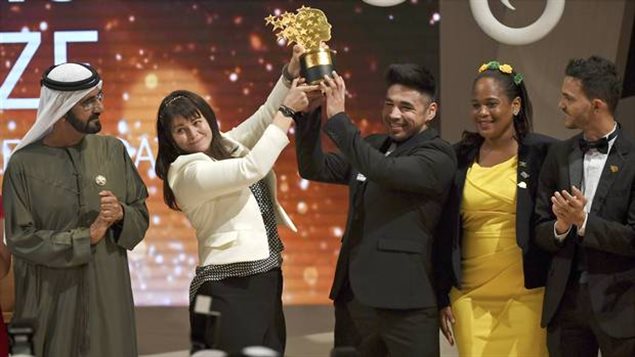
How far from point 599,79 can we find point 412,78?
69 cm

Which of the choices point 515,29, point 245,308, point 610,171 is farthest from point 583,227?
point 515,29

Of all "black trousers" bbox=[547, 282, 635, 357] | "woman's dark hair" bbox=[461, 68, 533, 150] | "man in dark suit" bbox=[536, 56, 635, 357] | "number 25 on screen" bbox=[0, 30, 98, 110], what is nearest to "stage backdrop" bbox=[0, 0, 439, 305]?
"number 25 on screen" bbox=[0, 30, 98, 110]

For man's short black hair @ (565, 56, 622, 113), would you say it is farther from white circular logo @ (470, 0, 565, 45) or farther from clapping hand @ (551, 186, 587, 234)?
white circular logo @ (470, 0, 565, 45)

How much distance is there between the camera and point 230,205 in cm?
399

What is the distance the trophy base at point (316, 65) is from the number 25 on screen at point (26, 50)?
3.67m

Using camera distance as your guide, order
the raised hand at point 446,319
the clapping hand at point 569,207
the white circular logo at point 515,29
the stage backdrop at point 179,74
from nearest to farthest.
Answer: the clapping hand at point 569,207
the raised hand at point 446,319
the white circular logo at point 515,29
the stage backdrop at point 179,74

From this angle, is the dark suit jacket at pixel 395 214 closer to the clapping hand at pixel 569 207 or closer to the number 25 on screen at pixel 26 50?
the clapping hand at pixel 569 207

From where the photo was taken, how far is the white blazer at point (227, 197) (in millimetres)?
3828

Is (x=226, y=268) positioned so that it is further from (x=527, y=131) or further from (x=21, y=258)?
(x=527, y=131)

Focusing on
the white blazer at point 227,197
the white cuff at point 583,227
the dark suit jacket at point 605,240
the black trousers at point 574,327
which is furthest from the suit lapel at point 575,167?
the white blazer at point 227,197

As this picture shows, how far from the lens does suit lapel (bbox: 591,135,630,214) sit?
386 centimetres

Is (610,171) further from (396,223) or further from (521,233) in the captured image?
(396,223)

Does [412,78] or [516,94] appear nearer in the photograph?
[412,78]

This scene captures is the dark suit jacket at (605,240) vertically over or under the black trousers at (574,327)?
over
